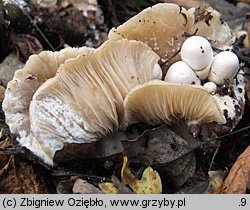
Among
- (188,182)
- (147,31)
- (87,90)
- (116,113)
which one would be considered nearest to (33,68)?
(87,90)

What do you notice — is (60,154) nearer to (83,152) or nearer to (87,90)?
(83,152)

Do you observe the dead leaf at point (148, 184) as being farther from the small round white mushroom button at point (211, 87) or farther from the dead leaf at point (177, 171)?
the small round white mushroom button at point (211, 87)

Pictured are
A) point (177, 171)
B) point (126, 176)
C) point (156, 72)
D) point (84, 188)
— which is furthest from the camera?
point (156, 72)

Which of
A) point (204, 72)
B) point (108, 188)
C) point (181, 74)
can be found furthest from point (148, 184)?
point (204, 72)

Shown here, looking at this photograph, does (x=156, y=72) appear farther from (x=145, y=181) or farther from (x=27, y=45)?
(x=27, y=45)

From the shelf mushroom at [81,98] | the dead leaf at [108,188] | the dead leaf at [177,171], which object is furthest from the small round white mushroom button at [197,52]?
the dead leaf at [108,188]
